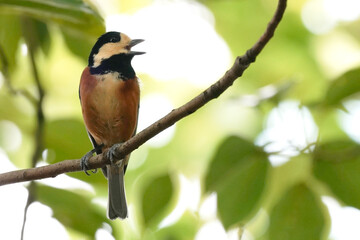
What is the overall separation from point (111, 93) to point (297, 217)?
204cm

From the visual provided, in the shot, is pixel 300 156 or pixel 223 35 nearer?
pixel 300 156

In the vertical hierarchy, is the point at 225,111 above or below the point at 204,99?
below

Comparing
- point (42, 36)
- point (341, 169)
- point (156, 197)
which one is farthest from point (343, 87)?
point (42, 36)

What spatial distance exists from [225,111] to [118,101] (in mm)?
2817

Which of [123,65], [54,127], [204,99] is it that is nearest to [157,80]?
[123,65]

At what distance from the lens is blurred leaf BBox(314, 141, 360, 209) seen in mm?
2752

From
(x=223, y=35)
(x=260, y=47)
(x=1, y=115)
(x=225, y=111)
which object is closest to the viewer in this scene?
(x=260, y=47)

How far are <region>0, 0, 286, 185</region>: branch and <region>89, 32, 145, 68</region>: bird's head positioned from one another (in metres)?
1.43

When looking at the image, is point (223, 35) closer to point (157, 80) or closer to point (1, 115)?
point (157, 80)

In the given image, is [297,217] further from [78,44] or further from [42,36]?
[42,36]

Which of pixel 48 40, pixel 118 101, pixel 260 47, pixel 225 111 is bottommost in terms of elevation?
pixel 225 111

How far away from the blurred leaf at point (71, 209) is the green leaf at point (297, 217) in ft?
3.52

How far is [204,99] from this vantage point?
2.49m

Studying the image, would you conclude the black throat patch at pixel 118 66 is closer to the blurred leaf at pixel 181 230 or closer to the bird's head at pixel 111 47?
the bird's head at pixel 111 47
